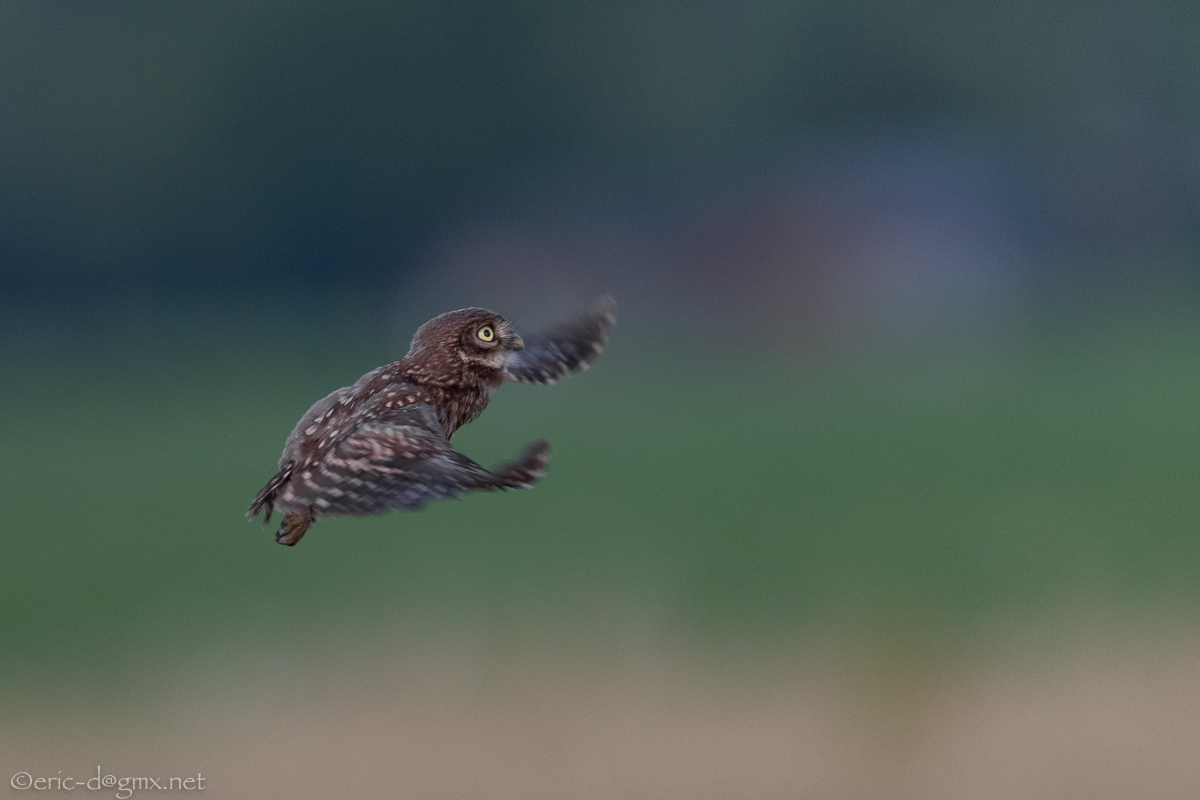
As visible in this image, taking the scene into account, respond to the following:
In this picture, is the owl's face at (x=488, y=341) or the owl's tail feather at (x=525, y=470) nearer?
the owl's tail feather at (x=525, y=470)

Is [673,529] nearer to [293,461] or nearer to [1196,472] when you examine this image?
→ [1196,472]

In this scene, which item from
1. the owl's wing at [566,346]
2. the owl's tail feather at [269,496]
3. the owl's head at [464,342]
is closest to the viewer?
the owl's tail feather at [269,496]

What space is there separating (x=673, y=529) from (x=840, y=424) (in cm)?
1496

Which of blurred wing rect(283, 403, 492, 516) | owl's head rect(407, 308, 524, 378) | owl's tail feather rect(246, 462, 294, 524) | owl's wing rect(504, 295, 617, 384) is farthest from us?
owl's wing rect(504, 295, 617, 384)

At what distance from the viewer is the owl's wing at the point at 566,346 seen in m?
2.39

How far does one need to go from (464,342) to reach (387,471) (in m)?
0.37

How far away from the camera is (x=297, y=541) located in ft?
5.49

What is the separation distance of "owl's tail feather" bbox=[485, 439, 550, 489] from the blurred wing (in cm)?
1

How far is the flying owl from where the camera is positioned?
165 cm

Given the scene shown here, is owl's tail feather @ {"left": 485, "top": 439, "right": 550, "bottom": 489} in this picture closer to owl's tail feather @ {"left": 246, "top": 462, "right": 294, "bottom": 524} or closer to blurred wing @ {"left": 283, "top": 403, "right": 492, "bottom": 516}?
blurred wing @ {"left": 283, "top": 403, "right": 492, "bottom": 516}

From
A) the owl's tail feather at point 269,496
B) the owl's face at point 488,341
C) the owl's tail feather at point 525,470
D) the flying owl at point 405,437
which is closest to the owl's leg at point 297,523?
the flying owl at point 405,437

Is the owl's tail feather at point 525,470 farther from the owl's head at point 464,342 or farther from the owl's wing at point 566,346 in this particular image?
the owl's wing at point 566,346

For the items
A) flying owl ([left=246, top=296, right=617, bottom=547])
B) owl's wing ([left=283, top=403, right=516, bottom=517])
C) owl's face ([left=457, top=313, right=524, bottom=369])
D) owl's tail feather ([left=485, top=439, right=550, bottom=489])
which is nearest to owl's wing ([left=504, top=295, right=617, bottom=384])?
flying owl ([left=246, top=296, right=617, bottom=547])

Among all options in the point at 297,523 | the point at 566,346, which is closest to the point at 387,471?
the point at 297,523
